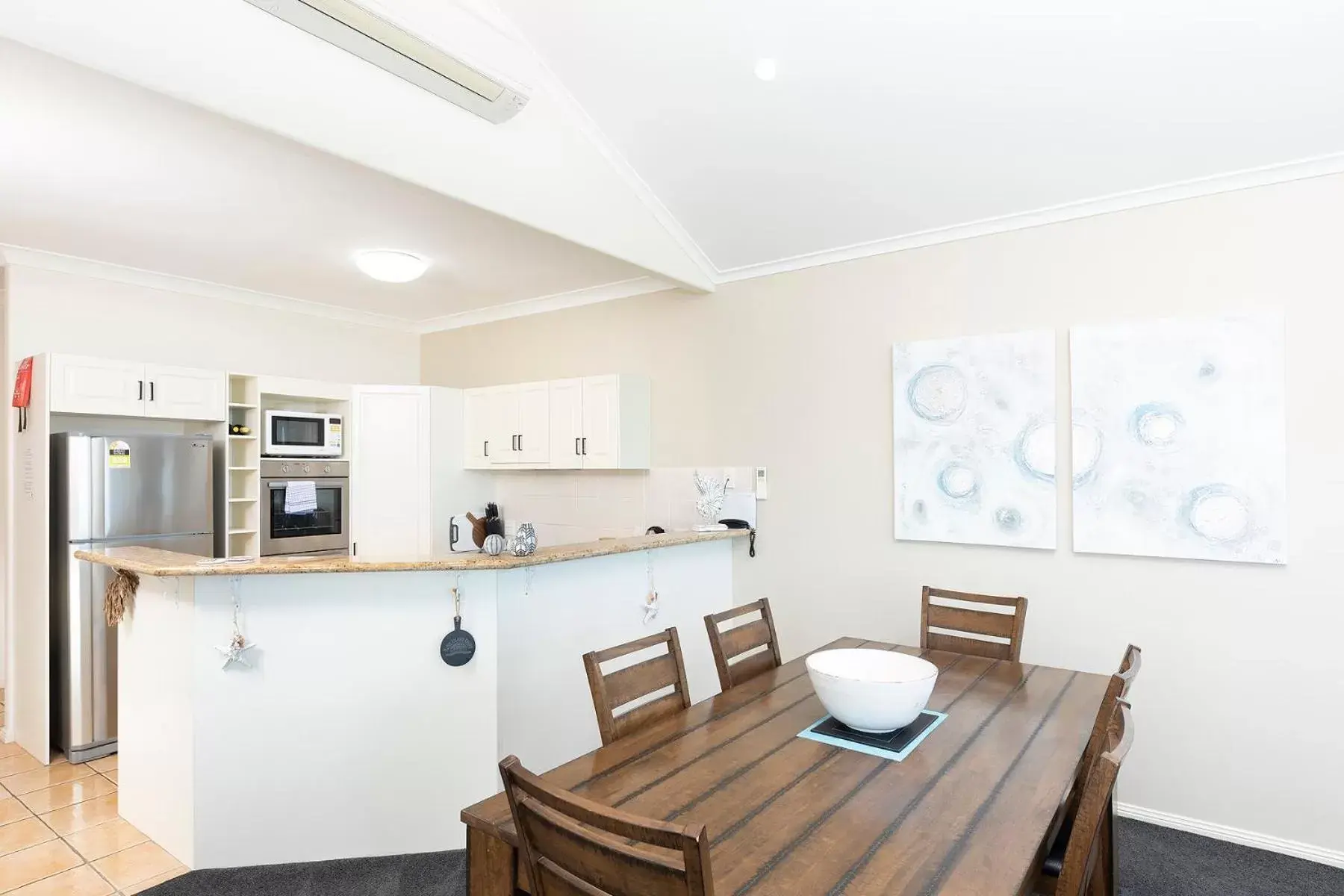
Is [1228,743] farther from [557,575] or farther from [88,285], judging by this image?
[88,285]

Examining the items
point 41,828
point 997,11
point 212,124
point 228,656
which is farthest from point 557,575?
point 997,11

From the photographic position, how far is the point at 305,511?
4.67 m

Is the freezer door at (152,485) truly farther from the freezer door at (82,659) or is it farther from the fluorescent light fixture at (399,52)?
the fluorescent light fixture at (399,52)

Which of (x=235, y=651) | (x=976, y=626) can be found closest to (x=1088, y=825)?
(x=976, y=626)

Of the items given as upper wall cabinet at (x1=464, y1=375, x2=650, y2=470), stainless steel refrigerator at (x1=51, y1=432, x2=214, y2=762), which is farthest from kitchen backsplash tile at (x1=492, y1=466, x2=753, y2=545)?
stainless steel refrigerator at (x1=51, y1=432, x2=214, y2=762)

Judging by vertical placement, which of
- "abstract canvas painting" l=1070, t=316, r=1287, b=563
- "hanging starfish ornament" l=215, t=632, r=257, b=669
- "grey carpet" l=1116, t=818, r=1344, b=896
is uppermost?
"abstract canvas painting" l=1070, t=316, r=1287, b=563

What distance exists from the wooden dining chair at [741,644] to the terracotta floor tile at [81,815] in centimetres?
256

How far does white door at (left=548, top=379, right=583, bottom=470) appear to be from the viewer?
173 inches

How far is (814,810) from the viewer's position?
1454 millimetres

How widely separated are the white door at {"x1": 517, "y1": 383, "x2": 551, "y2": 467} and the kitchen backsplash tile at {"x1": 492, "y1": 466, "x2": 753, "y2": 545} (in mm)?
239

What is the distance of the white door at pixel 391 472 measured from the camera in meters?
4.77

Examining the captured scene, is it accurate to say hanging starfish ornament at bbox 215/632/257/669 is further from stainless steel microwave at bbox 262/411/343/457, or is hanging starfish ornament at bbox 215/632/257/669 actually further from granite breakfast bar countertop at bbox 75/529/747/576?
stainless steel microwave at bbox 262/411/343/457

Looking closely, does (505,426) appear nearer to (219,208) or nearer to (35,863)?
(219,208)

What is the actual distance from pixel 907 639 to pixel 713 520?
3.67ft
